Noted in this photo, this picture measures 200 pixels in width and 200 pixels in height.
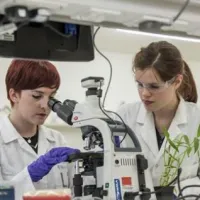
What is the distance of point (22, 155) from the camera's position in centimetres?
208

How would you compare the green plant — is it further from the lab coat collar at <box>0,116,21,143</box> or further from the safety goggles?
the lab coat collar at <box>0,116,21,143</box>

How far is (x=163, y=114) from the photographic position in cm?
219

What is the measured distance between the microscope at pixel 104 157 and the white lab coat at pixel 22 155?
1.40 feet

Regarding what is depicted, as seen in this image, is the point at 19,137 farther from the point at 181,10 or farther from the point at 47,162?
the point at 181,10

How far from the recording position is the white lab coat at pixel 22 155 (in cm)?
194

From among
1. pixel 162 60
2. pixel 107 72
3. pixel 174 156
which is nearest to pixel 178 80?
pixel 162 60

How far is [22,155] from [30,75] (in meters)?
0.40

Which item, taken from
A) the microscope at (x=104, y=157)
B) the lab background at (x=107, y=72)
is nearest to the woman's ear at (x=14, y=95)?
the microscope at (x=104, y=157)

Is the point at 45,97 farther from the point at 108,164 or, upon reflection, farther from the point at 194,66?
the point at 194,66

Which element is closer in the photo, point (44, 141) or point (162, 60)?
point (162, 60)

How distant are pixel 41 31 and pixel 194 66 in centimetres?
436

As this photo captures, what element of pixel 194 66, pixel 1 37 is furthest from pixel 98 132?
pixel 194 66

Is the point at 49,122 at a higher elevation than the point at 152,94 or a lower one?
higher

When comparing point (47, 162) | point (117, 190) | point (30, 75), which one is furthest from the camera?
point (30, 75)
